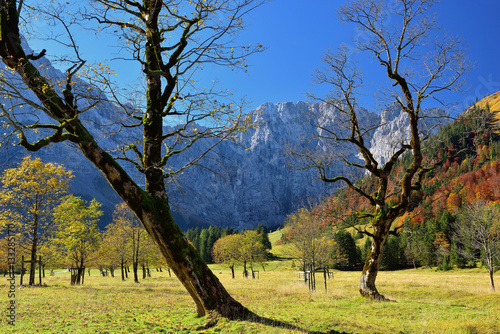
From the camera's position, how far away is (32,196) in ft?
75.5

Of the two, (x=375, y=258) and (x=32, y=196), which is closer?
(x=375, y=258)

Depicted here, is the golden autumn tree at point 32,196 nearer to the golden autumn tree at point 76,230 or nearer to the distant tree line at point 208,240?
the golden autumn tree at point 76,230

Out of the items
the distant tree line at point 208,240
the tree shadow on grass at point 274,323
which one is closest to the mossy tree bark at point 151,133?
the tree shadow on grass at point 274,323

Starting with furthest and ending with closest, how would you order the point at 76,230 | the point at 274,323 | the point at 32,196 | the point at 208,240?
the point at 208,240 → the point at 76,230 → the point at 32,196 → the point at 274,323

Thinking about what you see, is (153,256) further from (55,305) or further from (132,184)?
(132,184)

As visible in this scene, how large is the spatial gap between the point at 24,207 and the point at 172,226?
21.3 meters

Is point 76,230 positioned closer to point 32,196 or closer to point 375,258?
point 32,196

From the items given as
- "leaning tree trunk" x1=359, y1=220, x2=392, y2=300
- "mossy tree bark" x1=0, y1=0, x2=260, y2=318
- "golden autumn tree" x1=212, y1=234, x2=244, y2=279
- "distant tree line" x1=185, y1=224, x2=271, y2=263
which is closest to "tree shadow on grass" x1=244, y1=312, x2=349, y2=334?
"mossy tree bark" x1=0, y1=0, x2=260, y2=318

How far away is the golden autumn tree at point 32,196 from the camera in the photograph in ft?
72.0

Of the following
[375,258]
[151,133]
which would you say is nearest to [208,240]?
[375,258]

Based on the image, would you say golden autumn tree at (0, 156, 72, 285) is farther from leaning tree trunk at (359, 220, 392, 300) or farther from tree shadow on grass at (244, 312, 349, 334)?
leaning tree trunk at (359, 220, 392, 300)

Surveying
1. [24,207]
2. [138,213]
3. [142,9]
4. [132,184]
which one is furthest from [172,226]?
[24,207]

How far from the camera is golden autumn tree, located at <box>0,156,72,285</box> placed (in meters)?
22.0

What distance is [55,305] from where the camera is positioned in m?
12.8
